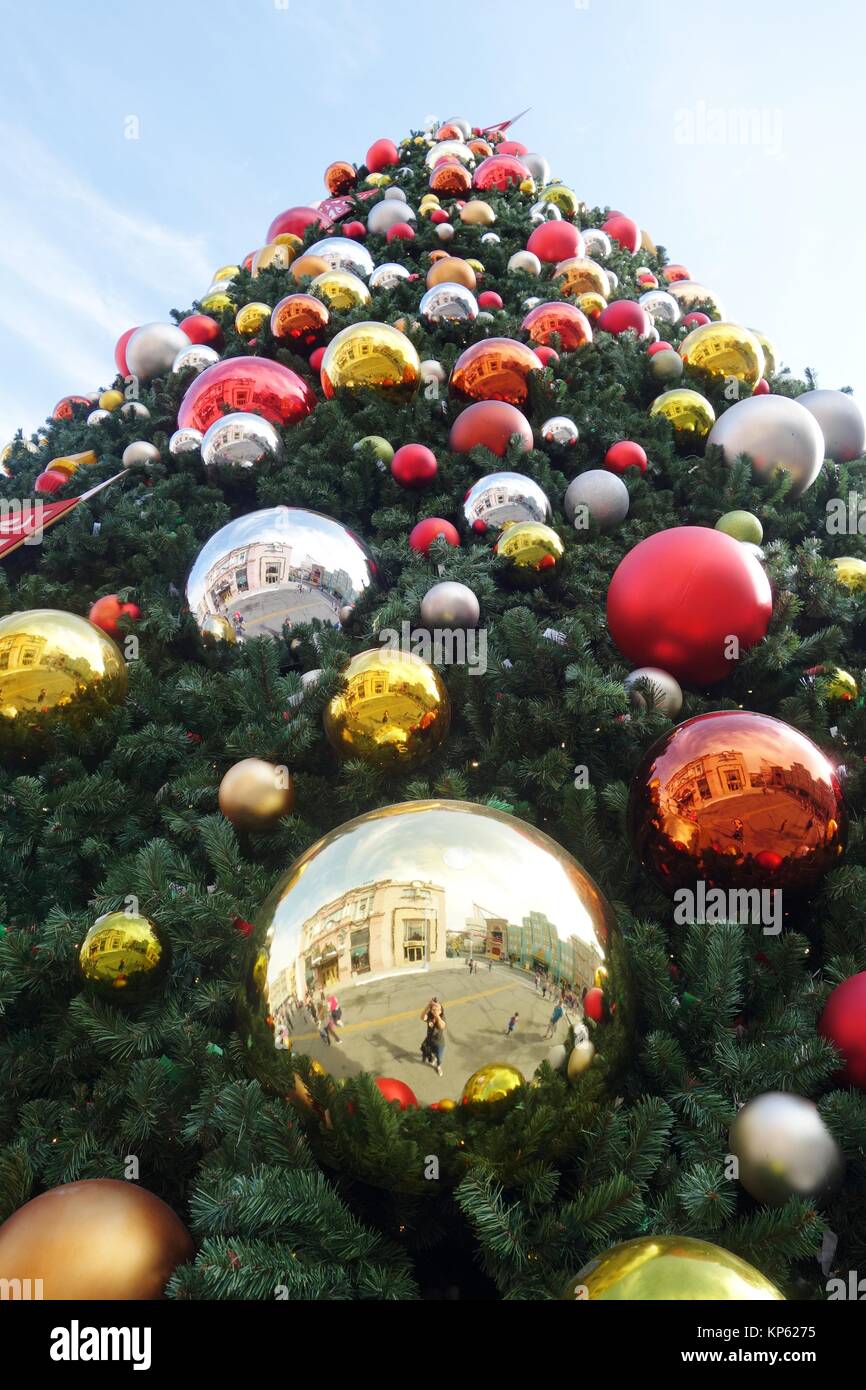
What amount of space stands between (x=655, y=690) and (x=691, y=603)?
12.5 inches

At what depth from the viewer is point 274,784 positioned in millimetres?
2395

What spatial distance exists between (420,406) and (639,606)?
2.35 m

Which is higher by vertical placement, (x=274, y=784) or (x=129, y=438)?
(x=129, y=438)

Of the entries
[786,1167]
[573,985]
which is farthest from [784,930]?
[573,985]

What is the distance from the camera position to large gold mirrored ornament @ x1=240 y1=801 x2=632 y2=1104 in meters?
1.45

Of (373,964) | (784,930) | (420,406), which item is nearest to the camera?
(373,964)

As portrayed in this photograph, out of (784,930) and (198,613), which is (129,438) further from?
(784,930)

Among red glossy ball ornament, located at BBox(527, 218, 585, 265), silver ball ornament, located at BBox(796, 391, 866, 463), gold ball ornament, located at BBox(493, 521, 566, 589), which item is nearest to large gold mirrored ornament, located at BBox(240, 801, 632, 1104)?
gold ball ornament, located at BBox(493, 521, 566, 589)

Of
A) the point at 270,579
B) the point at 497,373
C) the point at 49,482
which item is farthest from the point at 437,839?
the point at 49,482

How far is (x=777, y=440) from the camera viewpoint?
3.95 m

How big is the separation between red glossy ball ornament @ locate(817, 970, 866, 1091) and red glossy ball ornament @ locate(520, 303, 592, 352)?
463 centimetres

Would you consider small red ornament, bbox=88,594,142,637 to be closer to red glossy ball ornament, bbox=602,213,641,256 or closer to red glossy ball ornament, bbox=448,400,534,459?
red glossy ball ornament, bbox=448,400,534,459

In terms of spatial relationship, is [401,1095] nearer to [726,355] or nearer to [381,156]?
[726,355]

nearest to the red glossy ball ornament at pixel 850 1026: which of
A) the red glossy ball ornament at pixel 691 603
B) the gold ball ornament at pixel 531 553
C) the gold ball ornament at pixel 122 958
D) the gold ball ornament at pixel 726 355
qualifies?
the red glossy ball ornament at pixel 691 603
